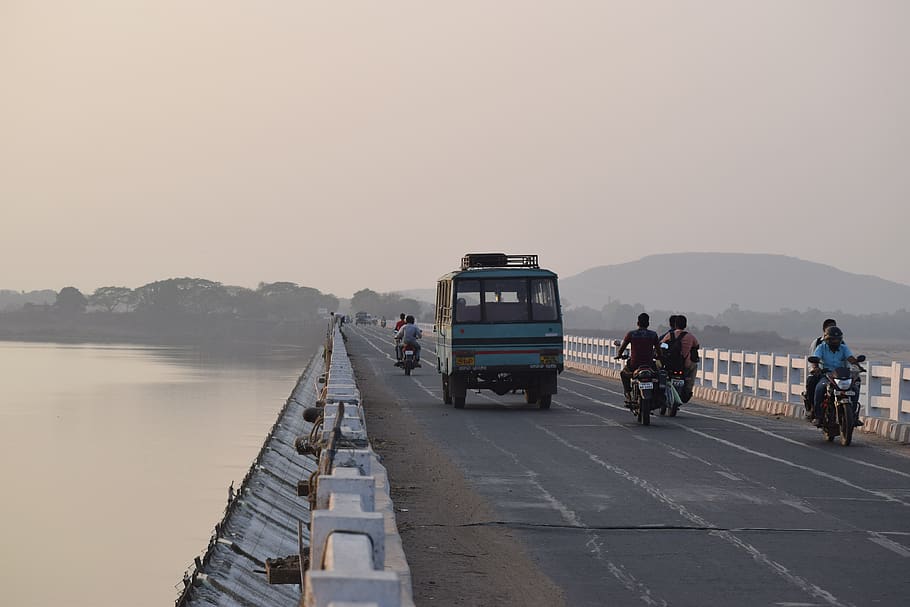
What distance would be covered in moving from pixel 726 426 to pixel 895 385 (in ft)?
10.9

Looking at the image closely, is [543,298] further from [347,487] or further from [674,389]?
[347,487]

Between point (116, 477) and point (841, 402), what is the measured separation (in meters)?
37.7

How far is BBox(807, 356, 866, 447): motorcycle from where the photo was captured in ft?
62.7

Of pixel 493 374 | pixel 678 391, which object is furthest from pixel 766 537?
pixel 493 374

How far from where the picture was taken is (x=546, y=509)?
41.1ft

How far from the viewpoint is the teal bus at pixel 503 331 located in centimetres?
2650

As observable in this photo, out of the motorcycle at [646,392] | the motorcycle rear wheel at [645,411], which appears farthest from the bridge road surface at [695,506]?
the motorcycle at [646,392]

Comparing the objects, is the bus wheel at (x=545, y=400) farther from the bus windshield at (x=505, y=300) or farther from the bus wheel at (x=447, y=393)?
the bus wheel at (x=447, y=393)

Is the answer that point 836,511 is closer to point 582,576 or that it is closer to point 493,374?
point 582,576

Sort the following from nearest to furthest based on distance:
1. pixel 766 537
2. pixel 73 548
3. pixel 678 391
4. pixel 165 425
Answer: pixel 766 537 < pixel 678 391 < pixel 73 548 < pixel 165 425

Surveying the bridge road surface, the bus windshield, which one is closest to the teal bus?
the bus windshield

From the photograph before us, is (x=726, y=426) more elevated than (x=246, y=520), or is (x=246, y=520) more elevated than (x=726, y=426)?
(x=726, y=426)

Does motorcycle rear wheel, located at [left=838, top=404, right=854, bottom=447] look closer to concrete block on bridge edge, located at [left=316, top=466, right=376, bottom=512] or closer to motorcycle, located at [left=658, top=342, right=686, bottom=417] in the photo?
motorcycle, located at [left=658, top=342, right=686, bottom=417]

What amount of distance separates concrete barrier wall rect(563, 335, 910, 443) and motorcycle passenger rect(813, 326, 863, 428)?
2033mm
